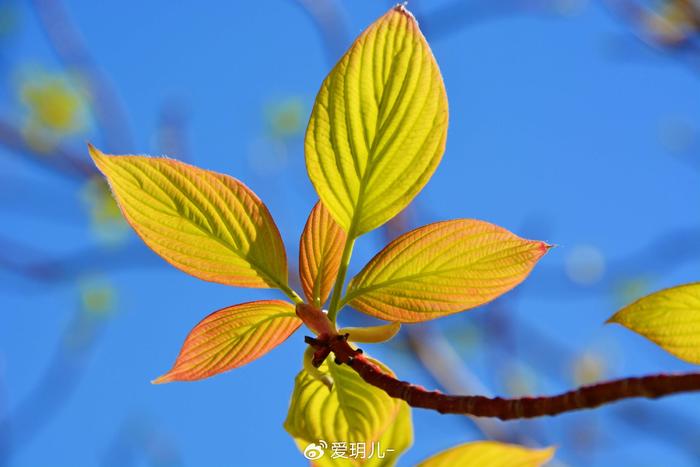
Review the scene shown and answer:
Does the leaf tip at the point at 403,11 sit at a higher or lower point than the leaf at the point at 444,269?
higher

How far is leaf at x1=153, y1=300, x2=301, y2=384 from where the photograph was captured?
47 centimetres

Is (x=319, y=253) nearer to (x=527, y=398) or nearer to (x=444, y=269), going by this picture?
(x=444, y=269)

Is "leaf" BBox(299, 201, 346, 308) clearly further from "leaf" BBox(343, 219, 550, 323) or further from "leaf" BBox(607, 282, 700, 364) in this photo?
A: "leaf" BBox(607, 282, 700, 364)

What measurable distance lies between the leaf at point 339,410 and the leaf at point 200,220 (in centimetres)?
7

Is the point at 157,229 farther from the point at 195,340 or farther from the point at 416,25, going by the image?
the point at 416,25

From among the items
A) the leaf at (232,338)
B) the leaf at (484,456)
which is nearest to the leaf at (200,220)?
the leaf at (232,338)

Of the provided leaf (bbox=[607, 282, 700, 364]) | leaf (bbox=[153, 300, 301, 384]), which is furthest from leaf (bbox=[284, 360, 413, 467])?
leaf (bbox=[607, 282, 700, 364])

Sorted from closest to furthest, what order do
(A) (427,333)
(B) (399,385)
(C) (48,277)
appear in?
1. (B) (399,385)
2. (A) (427,333)
3. (C) (48,277)

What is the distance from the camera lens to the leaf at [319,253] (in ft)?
1.67

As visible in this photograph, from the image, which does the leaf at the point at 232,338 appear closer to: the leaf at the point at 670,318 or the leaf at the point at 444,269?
the leaf at the point at 444,269

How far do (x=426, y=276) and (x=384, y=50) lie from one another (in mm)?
140

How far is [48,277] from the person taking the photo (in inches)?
94.9

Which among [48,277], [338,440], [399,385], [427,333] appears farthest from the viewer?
[48,277]

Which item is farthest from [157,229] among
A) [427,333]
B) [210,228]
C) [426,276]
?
[427,333]
